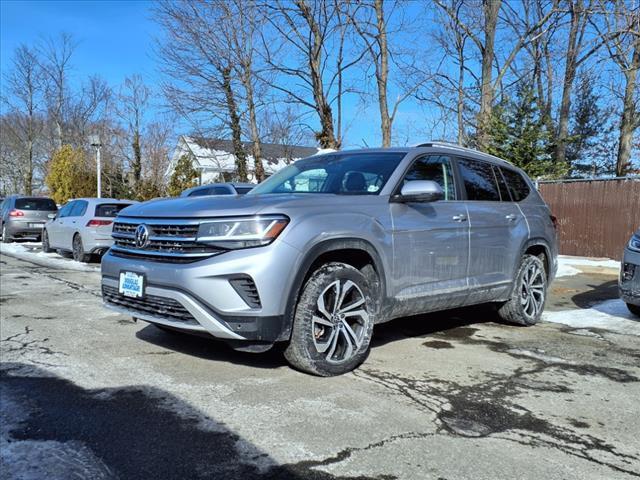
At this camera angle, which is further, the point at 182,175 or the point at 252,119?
the point at 182,175

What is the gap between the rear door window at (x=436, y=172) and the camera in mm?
5012

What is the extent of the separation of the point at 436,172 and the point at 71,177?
109 feet

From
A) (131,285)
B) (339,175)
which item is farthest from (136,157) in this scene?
(131,285)

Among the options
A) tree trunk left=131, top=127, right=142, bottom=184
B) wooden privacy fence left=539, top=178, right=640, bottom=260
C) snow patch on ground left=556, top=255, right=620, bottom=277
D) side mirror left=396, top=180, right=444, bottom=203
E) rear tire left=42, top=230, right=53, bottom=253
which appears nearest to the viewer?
side mirror left=396, top=180, right=444, bottom=203

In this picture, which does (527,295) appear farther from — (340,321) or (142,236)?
(142,236)

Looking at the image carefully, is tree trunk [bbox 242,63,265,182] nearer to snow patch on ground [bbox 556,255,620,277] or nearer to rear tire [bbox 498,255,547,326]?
snow patch on ground [bbox 556,255,620,277]

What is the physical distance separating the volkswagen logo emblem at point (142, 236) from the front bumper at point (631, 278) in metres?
5.35

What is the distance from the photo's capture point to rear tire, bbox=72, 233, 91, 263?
1266 cm

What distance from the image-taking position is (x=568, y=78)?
19828 mm

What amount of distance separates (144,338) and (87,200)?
8.96 metres

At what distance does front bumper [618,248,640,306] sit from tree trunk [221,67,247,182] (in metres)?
15.6

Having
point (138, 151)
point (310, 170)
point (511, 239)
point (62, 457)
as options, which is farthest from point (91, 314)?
point (138, 151)

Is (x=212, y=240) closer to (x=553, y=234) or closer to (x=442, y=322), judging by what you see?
(x=442, y=322)

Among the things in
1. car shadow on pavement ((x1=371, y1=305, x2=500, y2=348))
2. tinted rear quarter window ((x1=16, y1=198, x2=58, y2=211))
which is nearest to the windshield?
car shadow on pavement ((x1=371, y1=305, x2=500, y2=348))
